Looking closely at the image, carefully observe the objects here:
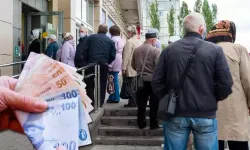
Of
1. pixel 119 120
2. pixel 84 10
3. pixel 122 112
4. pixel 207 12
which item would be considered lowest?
pixel 119 120

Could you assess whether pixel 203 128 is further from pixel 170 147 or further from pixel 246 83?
pixel 246 83

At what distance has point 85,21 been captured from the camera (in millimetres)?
16469

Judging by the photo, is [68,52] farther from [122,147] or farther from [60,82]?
[60,82]

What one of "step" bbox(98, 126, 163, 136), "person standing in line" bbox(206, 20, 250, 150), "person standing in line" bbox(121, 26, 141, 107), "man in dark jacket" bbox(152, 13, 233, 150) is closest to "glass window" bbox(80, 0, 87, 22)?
"person standing in line" bbox(121, 26, 141, 107)

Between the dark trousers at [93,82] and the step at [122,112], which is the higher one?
the dark trousers at [93,82]

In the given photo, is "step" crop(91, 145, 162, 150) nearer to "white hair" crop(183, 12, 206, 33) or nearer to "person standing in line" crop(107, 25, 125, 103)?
"person standing in line" crop(107, 25, 125, 103)

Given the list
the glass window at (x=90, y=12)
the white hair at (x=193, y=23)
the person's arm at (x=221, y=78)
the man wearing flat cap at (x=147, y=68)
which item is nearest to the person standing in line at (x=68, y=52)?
the man wearing flat cap at (x=147, y=68)

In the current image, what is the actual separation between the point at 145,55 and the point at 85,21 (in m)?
10.4

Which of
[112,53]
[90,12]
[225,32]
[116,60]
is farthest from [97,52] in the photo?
[90,12]

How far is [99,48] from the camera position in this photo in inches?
283

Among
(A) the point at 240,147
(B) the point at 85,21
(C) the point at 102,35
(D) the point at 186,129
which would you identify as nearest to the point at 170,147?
(D) the point at 186,129

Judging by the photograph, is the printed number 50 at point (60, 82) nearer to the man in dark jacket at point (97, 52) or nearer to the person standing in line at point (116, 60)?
the man in dark jacket at point (97, 52)

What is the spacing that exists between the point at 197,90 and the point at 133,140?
11.2 feet

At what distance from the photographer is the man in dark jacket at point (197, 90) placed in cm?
337
